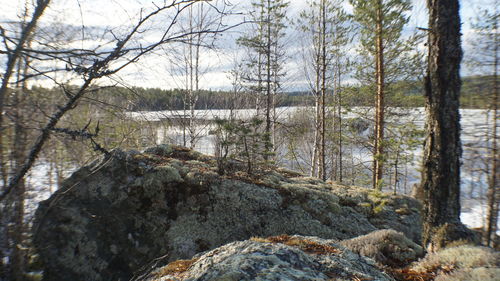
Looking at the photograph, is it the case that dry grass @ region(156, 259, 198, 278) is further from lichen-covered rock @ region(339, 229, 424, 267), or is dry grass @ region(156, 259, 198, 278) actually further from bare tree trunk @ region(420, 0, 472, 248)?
bare tree trunk @ region(420, 0, 472, 248)

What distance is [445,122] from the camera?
11.0 feet

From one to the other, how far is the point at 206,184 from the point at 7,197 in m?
3.31

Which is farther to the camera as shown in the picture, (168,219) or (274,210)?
(274,210)

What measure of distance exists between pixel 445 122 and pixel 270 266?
2.87m

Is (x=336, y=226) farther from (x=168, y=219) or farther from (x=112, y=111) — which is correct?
(x=112, y=111)

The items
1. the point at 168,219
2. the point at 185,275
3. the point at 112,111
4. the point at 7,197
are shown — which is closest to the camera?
the point at 185,275

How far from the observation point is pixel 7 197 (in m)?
2.38

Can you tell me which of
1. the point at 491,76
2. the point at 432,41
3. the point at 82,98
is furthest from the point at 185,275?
the point at 491,76

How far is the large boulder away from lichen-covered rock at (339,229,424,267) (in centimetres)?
168

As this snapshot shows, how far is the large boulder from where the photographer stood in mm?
4148

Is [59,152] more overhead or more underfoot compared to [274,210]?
more overhead

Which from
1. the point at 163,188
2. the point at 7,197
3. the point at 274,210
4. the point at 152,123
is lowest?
the point at 274,210

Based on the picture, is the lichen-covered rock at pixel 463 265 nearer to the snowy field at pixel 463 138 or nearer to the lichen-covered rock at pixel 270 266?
the lichen-covered rock at pixel 270 266

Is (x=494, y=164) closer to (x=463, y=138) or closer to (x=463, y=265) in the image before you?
(x=463, y=138)
